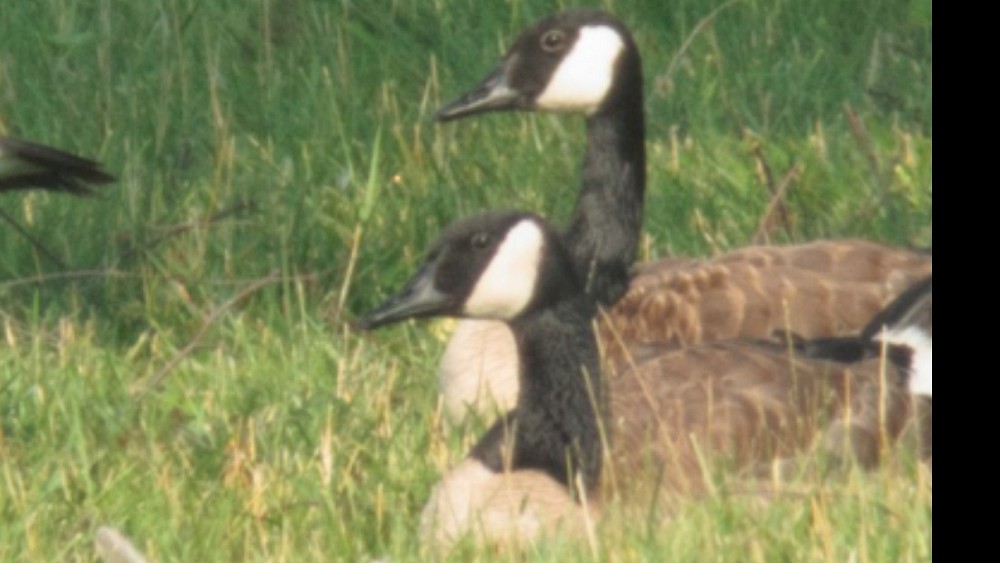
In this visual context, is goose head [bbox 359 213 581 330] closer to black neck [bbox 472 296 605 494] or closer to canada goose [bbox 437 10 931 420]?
black neck [bbox 472 296 605 494]

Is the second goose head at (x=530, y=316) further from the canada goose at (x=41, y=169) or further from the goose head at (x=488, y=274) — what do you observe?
the canada goose at (x=41, y=169)

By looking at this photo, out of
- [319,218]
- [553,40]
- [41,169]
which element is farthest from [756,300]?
[41,169]

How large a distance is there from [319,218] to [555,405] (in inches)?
80.6

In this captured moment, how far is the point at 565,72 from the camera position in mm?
7066

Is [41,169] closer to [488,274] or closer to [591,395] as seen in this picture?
[488,274]

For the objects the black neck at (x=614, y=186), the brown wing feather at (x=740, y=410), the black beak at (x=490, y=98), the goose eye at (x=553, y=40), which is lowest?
the brown wing feather at (x=740, y=410)

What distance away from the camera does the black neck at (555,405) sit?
17.3ft

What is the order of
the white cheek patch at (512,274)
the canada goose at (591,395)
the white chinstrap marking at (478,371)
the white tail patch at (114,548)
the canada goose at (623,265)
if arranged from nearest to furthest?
the white tail patch at (114,548) < the canada goose at (591,395) < the white cheek patch at (512,274) < the white chinstrap marking at (478,371) < the canada goose at (623,265)

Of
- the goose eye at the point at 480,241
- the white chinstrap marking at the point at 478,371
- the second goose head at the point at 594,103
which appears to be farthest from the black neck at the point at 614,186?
the goose eye at the point at 480,241

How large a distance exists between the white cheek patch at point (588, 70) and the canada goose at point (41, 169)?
1.29 meters

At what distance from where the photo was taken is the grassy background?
16.3 ft

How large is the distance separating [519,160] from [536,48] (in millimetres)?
561

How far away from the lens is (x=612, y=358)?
244 inches

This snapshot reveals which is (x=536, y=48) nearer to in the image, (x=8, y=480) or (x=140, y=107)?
(x=140, y=107)
